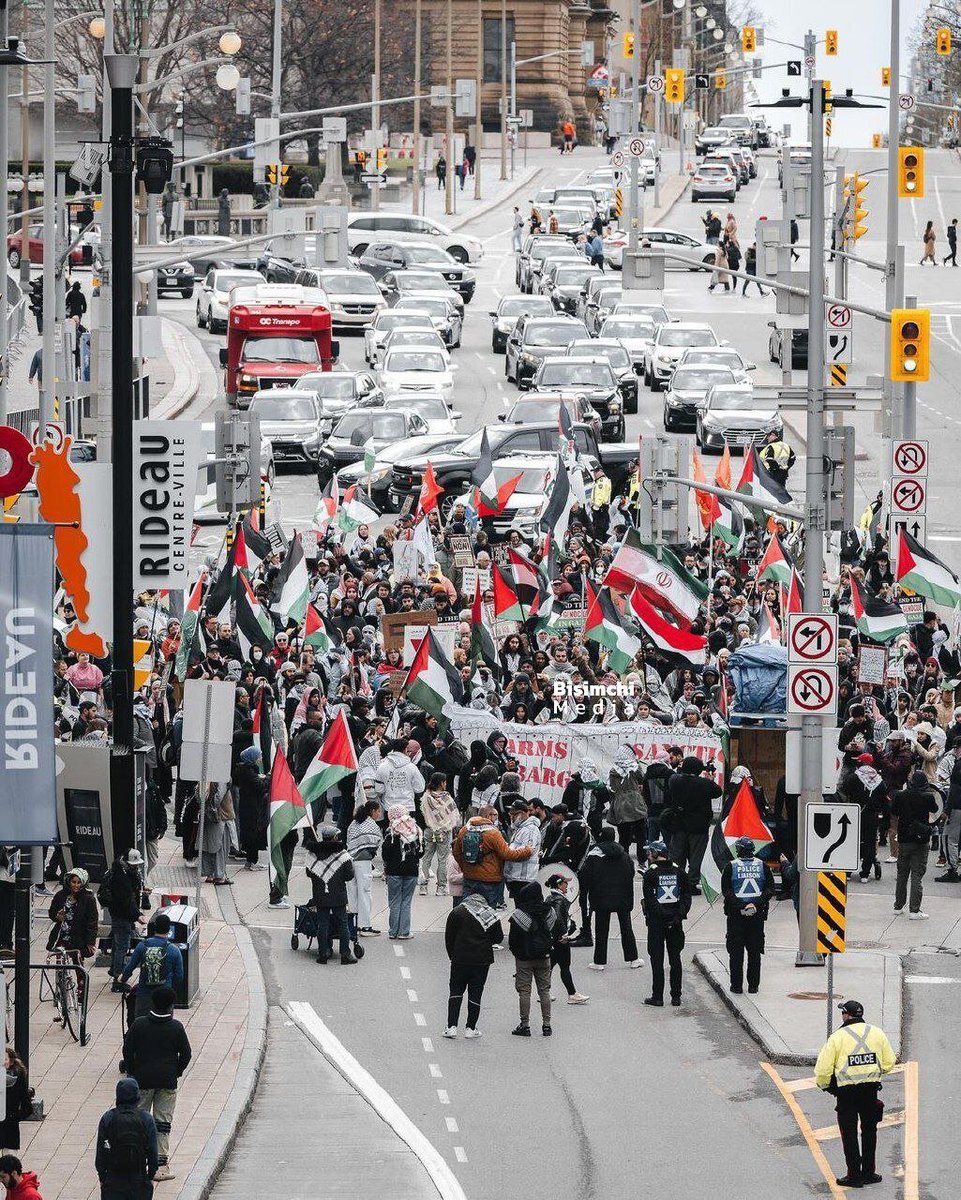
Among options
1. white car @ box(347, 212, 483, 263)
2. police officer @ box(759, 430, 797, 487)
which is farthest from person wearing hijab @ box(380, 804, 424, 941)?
white car @ box(347, 212, 483, 263)

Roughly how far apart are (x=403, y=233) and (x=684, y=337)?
76.9ft

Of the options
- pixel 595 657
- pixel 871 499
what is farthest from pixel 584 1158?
pixel 871 499

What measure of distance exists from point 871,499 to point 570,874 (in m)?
21.6

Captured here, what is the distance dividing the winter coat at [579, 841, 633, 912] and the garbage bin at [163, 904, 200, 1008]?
3.36 metres

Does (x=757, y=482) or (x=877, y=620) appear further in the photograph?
(x=757, y=482)

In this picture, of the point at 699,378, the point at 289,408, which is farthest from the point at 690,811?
the point at 699,378

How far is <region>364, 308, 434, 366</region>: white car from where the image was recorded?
55.8 meters

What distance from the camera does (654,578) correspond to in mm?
Answer: 28344

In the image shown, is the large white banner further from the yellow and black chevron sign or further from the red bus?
the red bus

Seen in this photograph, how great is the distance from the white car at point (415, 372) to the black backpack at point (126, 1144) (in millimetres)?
36571

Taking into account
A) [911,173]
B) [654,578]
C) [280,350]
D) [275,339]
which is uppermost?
[911,173]

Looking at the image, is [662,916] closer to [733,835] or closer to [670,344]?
[733,835]

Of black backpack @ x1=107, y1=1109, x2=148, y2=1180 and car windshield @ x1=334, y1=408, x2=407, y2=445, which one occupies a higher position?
car windshield @ x1=334, y1=408, x2=407, y2=445

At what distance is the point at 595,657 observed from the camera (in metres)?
29.4
